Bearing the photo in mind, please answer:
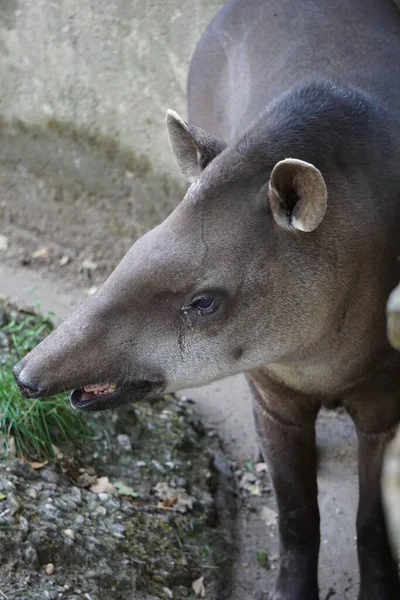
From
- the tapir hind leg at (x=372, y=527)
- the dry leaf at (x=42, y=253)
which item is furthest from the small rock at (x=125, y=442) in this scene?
the dry leaf at (x=42, y=253)

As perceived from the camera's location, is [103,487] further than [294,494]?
Yes

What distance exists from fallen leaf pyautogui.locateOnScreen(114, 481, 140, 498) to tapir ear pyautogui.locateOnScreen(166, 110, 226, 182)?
5.67ft

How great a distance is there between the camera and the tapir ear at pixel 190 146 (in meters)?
4.10

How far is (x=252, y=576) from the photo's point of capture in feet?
17.2

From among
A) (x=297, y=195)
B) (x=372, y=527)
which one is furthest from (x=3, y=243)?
(x=297, y=195)

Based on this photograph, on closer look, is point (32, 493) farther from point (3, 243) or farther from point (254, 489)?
point (3, 243)

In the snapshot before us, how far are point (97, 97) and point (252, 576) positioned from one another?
369 cm

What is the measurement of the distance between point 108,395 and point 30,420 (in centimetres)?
135

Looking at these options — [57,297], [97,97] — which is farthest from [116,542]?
[97,97]

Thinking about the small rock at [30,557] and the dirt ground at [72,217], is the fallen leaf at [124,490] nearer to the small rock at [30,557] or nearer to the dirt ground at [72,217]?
the small rock at [30,557]

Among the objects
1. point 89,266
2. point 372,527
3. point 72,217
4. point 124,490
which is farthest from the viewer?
point 72,217

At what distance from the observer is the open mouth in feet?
12.5

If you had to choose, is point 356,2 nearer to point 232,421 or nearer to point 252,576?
point 232,421

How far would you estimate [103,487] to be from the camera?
508 centimetres
